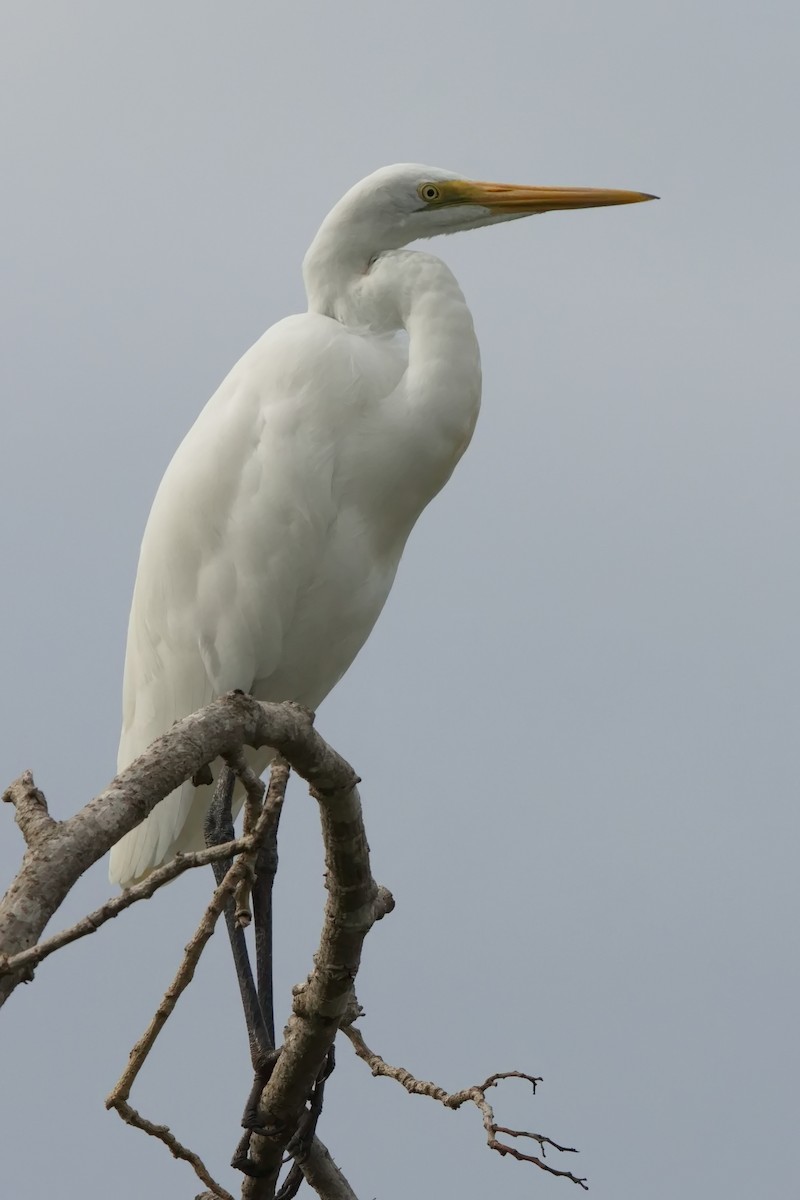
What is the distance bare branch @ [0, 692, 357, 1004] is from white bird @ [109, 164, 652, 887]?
155cm

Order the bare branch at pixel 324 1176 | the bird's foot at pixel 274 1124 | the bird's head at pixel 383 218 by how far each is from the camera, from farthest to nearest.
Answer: the bird's head at pixel 383 218 < the bare branch at pixel 324 1176 < the bird's foot at pixel 274 1124

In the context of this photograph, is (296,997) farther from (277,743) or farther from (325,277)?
(325,277)

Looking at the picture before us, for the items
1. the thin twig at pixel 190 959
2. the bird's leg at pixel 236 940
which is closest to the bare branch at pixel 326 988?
the bird's leg at pixel 236 940

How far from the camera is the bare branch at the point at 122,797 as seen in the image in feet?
6.48

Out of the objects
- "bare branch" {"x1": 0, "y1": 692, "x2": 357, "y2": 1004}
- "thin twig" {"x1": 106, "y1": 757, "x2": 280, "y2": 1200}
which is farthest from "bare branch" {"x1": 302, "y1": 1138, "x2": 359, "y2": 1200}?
"thin twig" {"x1": 106, "y1": 757, "x2": 280, "y2": 1200}

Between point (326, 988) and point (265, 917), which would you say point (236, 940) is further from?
point (326, 988)

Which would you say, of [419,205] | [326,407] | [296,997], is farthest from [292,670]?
[419,205]

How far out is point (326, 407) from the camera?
15.5 feet

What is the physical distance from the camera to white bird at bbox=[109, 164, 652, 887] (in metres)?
4.72

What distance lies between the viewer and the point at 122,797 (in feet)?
7.44

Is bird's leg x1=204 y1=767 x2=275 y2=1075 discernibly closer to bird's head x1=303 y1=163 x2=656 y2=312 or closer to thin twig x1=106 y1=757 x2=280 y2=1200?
bird's head x1=303 y1=163 x2=656 y2=312

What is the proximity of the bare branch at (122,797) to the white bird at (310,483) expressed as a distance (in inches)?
61.2

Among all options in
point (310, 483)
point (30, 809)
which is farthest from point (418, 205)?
point (30, 809)

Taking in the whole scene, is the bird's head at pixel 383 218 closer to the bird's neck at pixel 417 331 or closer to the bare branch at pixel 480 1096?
the bird's neck at pixel 417 331
